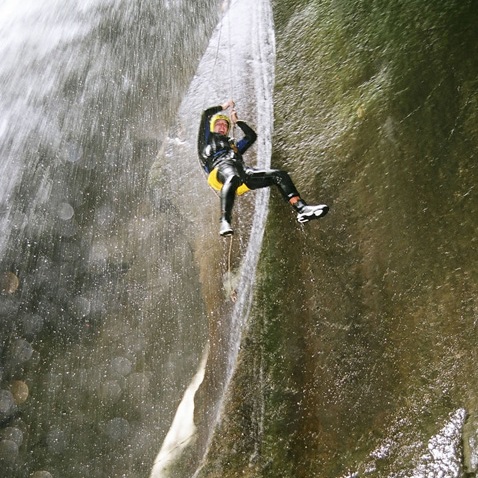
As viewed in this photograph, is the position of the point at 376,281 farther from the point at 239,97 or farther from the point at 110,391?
the point at 110,391

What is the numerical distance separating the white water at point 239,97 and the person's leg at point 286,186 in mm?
348

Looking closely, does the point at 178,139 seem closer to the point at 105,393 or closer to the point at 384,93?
the point at 384,93

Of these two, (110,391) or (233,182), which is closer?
(233,182)

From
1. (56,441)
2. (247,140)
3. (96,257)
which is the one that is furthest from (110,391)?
(247,140)

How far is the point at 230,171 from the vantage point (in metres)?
5.13

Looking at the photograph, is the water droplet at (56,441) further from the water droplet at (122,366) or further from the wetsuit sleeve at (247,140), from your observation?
the wetsuit sleeve at (247,140)

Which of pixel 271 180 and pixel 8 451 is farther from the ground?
pixel 271 180

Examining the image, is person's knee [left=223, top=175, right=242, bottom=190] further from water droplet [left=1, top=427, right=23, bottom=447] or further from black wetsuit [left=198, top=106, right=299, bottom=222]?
water droplet [left=1, top=427, right=23, bottom=447]

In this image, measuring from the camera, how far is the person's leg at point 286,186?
461 cm

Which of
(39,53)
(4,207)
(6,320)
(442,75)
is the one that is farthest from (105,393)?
(39,53)

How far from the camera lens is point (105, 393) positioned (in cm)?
579

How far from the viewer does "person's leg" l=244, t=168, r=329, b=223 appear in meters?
4.61

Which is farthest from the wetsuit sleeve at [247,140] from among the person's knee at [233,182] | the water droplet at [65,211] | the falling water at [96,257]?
the water droplet at [65,211]

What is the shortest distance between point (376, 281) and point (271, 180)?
1.51 meters
